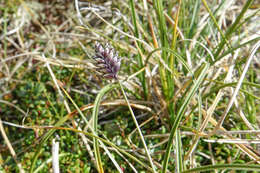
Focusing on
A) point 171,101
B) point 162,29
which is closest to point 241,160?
point 171,101

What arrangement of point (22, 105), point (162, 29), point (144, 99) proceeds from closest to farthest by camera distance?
1. point (162, 29)
2. point (144, 99)
3. point (22, 105)

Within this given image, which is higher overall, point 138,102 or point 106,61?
point 106,61

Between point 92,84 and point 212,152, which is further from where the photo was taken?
point 92,84

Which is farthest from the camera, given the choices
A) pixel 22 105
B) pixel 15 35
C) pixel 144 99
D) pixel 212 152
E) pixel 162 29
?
pixel 15 35

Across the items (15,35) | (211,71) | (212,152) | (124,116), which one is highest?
(15,35)

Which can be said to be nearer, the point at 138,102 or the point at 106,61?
the point at 106,61

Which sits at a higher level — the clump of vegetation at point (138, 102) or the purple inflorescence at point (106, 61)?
the purple inflorescence at point (106, 61)

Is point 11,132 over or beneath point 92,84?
beneath

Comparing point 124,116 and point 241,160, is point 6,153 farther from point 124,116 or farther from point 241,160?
point 241,160
